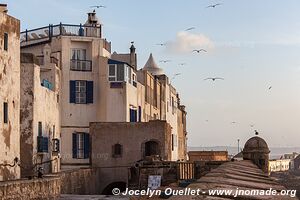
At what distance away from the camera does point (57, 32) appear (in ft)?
129

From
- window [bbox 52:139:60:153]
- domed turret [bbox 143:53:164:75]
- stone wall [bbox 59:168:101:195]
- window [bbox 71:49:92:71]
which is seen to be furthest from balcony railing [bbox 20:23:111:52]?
domed turret [bbox 143:53:164:75]

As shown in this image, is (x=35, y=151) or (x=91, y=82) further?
(x=91, y=82)

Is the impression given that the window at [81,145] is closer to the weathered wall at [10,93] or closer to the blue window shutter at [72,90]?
the blue window shutter at [72,90]

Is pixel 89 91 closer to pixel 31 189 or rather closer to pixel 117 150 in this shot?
pixel 117 150

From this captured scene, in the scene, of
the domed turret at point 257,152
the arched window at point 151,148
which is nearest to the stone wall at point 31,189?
the domed turret at point 257,152

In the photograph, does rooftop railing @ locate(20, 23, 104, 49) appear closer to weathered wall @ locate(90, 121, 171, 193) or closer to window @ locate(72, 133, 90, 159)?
window @ locate(72, 133, 90, 159)

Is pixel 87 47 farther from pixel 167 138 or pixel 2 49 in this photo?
pixel 2 49

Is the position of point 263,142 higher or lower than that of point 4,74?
lower

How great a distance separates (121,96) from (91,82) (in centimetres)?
229

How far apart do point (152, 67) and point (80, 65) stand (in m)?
23.7

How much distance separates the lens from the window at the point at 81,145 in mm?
37938

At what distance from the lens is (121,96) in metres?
39.0

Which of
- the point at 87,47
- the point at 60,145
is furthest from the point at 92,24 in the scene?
the point at 60,145

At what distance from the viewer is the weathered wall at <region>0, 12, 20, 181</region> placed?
80.9 feet
